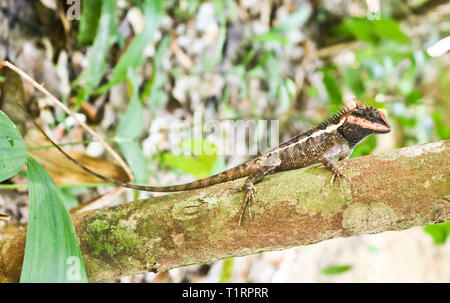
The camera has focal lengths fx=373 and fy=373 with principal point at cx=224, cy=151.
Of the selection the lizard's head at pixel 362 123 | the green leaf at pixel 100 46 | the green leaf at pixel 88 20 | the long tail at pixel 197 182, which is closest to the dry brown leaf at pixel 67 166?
the long tail at pixel 197 182

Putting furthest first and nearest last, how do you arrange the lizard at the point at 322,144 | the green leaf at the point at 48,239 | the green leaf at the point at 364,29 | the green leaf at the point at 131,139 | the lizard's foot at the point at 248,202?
the green leaf at the point at 364,29, the green leaf at the point at 131,139, the lizard at the point at 322,144, the lizard's foot at the point at 248,202, the green leaf at the point at 48,239

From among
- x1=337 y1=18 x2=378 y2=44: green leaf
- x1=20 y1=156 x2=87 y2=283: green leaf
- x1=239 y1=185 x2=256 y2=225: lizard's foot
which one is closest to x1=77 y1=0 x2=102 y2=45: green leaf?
x1=20 y1=156 x2=87 y2=283: green leaf

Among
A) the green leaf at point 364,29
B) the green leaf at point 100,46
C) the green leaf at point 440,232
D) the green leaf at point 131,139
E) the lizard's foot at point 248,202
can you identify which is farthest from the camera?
the green leaf at point 364,29

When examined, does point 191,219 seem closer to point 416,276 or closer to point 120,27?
point 120,27

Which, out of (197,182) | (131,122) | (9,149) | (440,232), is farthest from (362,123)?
(9,149)

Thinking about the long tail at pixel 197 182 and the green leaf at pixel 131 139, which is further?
the green leaf at pixel 131 139

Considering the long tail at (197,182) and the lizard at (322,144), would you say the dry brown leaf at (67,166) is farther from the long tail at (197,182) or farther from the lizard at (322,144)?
the lizard at (322,144)

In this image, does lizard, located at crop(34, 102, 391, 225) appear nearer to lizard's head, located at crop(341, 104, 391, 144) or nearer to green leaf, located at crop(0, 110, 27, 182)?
lizard's head, located at crop(341, 104, 391, 144)
